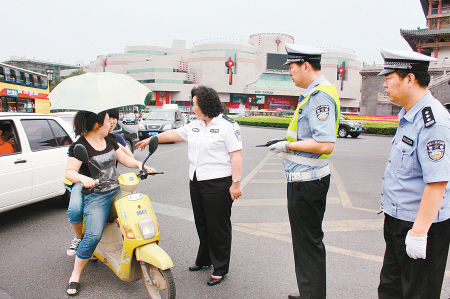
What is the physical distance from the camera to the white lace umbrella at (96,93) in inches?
115

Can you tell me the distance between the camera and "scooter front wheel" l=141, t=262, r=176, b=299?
2.57 metres

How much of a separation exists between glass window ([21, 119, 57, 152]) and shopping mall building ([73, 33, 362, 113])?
72249 millimetres

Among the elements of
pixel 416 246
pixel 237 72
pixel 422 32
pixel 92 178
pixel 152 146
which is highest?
pixel 422 32

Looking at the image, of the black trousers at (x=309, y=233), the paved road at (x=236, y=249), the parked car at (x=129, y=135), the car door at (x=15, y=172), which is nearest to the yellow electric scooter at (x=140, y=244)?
the paved road at (x=236, y=249)

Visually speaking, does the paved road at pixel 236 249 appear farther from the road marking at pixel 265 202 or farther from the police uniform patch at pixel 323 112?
the police uniform patch at pixel 323 112

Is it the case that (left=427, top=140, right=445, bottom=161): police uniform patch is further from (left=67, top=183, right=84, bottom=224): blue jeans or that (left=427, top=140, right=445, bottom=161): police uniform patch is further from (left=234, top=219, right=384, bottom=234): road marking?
(left=234, top=219, right=384, bottom=234): road marking

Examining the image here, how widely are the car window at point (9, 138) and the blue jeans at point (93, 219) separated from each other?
2265 mm

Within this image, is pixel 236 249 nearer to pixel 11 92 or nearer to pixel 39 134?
pixel 39 134

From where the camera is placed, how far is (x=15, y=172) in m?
4.41

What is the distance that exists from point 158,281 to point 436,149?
216 centimetres

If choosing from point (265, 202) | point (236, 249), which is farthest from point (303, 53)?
point (265, 202)

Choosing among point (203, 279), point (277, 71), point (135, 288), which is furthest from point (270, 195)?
point (277, 71)

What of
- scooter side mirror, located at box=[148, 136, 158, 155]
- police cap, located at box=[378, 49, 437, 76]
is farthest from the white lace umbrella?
police cap, located at box=[378, 49, 437, 76]

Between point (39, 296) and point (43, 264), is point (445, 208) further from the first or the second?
point (43, 264)
